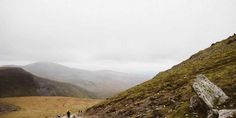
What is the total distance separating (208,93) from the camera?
3562 centimetres

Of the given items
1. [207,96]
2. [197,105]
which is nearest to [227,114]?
[207,96]

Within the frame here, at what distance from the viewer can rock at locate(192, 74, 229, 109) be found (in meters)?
34.8

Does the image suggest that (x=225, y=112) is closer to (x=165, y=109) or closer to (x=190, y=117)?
(x=190, y=117)

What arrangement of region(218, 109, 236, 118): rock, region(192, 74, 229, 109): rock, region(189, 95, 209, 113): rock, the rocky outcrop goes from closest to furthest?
region(218, 109, 236, 118): rock < the rocky outcrop < region(192, 74, 229, 109): rock < region(189, 95, 209, 113): rock

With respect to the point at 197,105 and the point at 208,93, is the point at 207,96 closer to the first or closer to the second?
the point at 208,93

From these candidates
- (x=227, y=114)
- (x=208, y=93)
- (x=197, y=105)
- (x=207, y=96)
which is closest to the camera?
(x=227, y=114)

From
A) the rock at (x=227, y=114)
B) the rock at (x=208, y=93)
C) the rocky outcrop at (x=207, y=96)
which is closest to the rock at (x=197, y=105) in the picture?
the rocky outcrop at (x=207, y=96)

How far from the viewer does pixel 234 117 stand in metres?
28.2

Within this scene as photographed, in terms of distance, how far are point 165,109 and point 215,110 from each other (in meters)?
15.1

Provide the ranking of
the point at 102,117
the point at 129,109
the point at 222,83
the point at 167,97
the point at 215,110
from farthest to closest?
the point at 102,117 < the point at 129,109 < the point at 167,97 < the point at 222,83 < the point at 215,110

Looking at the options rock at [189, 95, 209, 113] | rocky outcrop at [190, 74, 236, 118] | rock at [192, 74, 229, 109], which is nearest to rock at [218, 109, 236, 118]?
rocky outcrop at [190, 74, 236, 118]

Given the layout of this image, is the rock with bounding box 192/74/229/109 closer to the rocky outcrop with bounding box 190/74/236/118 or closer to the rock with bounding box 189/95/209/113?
the rocky outcrop with bounding box 190/74/236/118

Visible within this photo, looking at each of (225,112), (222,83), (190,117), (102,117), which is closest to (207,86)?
(190,117)

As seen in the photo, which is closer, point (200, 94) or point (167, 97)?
point (200, 94)
